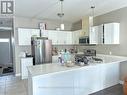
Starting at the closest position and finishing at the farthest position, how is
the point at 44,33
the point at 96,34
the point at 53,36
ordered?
1. the point at 96,34
2. the point at 44,33
3. the point at 53,36

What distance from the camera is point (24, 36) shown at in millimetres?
5117

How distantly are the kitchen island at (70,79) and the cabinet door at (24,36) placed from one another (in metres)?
2.35

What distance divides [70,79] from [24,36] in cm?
309

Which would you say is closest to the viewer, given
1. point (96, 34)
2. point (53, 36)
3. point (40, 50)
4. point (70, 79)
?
point (70, 79)

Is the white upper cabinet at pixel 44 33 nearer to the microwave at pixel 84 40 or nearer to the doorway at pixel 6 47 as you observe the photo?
the doorway at pixel 6 47

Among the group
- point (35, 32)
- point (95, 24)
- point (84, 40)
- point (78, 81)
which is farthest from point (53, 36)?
point (78, 81)

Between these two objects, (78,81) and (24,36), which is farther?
(24,36)

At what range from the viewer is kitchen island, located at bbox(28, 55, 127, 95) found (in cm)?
251

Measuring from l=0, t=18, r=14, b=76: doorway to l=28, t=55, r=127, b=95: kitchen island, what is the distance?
10.6ft

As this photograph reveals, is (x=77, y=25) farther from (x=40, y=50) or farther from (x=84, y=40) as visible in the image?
(x=40, y=50)

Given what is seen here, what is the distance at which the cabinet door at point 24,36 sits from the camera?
5.04m

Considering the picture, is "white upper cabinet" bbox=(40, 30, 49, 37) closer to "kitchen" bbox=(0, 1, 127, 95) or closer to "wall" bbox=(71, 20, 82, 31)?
"kitchen" bbox=(0, 1, 127, 95)

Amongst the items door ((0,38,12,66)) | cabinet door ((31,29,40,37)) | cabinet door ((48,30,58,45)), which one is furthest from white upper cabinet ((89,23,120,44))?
door ((0,38,12,66))

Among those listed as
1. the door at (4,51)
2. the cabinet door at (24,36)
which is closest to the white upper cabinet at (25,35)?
the cabinet door at (24,36)
